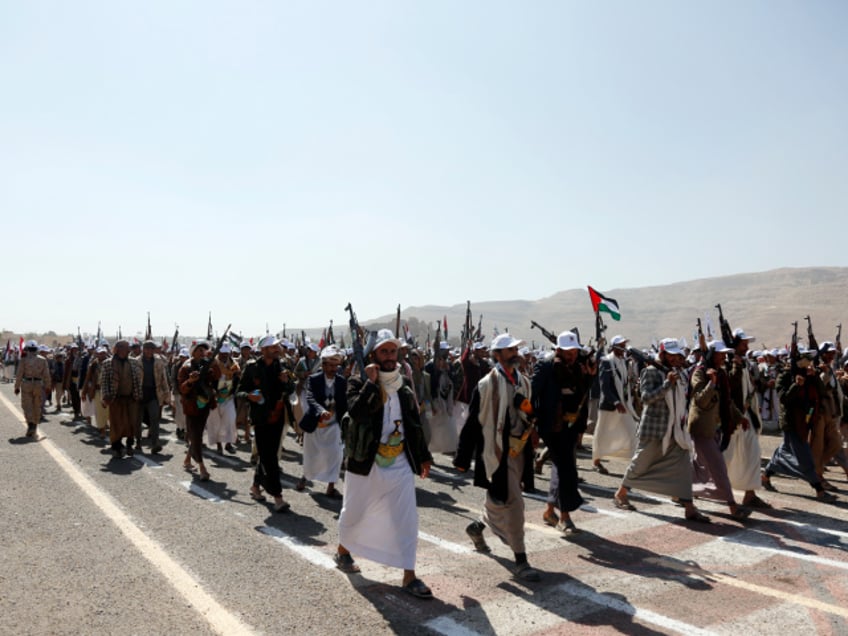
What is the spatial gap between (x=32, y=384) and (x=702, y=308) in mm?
140679

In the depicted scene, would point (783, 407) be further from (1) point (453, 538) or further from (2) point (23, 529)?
(2) point (23, 529)

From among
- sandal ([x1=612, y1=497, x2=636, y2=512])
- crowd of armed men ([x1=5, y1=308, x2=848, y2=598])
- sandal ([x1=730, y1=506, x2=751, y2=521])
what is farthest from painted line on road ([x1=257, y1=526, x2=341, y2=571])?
sandal ([x1=730, y1=506, x2=751, y2=521])

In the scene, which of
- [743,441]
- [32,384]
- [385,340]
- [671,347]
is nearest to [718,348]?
[671,347]

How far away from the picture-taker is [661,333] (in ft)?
400

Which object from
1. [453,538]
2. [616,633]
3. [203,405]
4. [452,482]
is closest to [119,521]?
[203,405]

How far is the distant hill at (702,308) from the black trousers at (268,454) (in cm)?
7246

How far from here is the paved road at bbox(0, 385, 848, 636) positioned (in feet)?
13.9

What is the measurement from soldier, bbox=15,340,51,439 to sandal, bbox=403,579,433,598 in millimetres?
11060

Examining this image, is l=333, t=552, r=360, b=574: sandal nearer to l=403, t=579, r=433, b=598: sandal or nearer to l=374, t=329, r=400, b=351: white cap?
l=403, t=579, r=433, b=598: sandal

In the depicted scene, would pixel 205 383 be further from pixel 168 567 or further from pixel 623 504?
pixel 623 504

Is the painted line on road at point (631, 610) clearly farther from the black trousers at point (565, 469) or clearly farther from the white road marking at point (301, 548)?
the white road marking at point (301, 548)

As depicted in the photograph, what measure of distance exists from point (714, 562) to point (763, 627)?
139 cm

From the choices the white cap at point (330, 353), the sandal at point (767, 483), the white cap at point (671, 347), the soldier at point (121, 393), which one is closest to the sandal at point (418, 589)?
the white cap at point (330, 353)

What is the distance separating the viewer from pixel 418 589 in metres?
4.64
